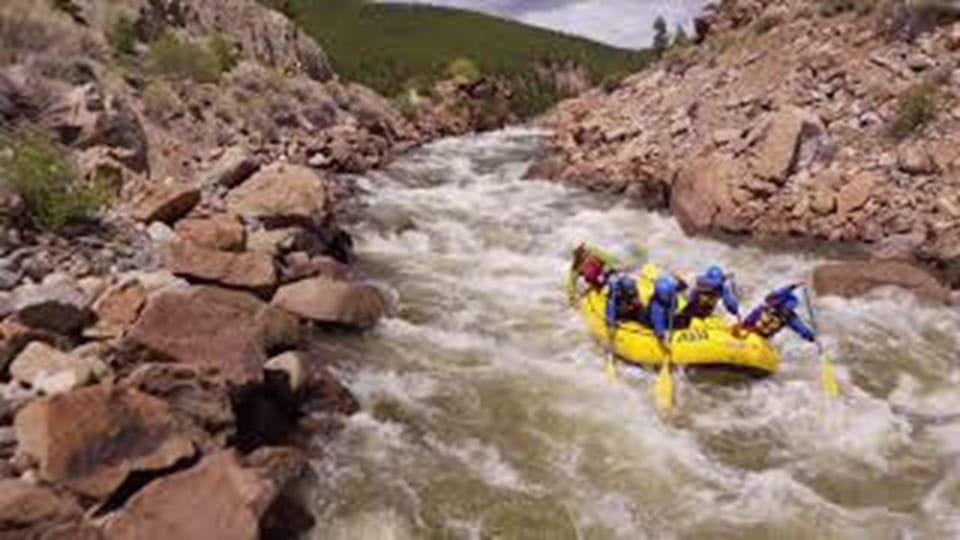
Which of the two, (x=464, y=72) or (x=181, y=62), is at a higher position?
(x=181, y=62)

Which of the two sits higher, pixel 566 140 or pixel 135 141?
pixel 135 141

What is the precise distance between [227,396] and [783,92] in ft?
50.6

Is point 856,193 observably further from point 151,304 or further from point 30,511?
point 30,511

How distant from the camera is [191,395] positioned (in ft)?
32.2

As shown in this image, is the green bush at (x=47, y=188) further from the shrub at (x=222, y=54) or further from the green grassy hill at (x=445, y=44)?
the green grassy hill at (x=445, y=44)

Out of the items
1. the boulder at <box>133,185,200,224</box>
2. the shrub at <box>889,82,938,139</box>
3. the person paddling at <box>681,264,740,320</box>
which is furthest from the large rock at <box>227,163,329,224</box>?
the shrub at <box>889,82,938,139</box>

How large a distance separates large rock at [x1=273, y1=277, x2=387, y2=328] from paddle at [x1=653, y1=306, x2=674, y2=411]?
3.44 meters

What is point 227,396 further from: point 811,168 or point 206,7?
point 206,7

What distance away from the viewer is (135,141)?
741 inches

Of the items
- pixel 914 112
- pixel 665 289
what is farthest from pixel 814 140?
pixel 665 289

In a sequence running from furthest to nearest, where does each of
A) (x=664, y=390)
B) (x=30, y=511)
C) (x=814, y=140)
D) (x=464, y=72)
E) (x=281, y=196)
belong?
(x=464, y=72)
(x=814, y=140)
(x=281, y=196)
(x=664, y=390)
(x=30, y=511)

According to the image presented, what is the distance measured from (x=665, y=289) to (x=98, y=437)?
22.9 feet

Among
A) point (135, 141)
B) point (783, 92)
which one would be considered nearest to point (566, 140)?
point (783, 92)

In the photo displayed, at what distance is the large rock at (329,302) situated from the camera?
13.3m
